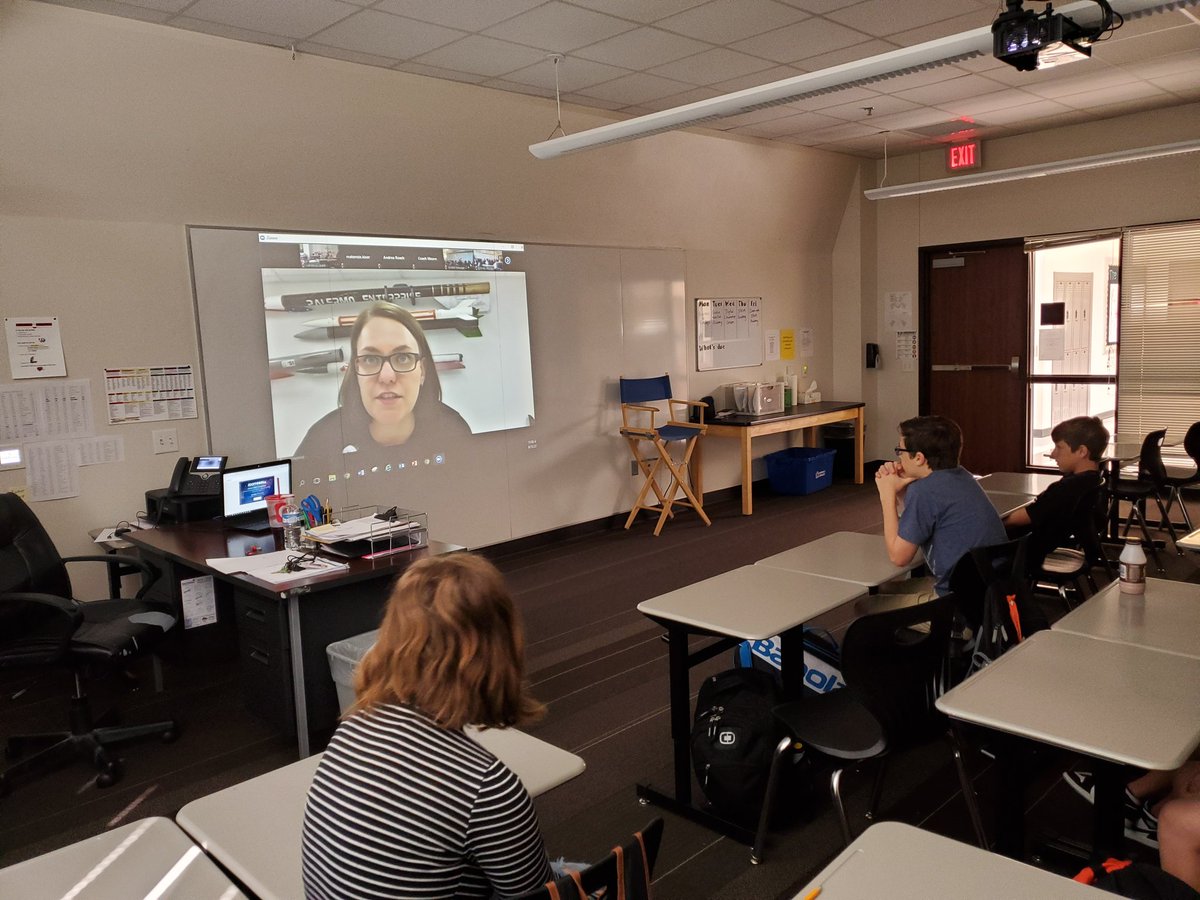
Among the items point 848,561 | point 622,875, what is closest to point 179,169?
point 848,561

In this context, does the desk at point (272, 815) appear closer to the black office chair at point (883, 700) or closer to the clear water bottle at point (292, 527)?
the black office chair at point (883, 700)

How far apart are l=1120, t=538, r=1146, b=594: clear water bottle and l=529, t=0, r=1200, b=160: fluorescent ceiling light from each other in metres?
1.80

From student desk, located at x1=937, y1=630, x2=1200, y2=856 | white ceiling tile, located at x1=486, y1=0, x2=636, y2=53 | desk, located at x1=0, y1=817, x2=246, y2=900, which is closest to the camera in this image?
desk, located at x1=0, y1=817, x2=246, y2=900

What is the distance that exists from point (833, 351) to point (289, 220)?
225 inches

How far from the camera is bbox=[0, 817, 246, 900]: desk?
1481 millimetres

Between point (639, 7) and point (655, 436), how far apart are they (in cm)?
326

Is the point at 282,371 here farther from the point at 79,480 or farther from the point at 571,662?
the point at 571,662

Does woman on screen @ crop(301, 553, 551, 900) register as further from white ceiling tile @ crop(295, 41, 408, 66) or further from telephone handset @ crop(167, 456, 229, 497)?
white ceiling tile @ crop(295, 41, 408, 66)

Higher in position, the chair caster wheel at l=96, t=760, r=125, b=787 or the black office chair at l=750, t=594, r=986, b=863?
the black office chair at l=750, t=594, r=986, b=863

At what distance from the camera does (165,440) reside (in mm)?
4625

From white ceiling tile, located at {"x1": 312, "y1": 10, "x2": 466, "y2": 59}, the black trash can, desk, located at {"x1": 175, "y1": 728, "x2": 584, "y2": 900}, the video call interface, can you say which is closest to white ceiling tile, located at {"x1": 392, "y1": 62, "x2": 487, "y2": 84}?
white ceiling tile, located at {"x1": 312, "y1": 10, "x2": 466, "y2": 59}

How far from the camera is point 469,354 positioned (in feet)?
19.4

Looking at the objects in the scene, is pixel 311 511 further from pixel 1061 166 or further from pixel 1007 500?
pixel 1061 166

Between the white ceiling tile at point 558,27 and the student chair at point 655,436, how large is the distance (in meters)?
2.87
